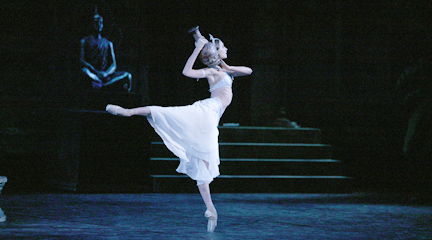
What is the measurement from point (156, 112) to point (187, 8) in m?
6.69

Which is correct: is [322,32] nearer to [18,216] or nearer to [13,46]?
[13,46]

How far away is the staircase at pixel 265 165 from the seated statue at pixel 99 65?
1.10m

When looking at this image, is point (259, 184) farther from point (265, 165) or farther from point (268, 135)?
point (268, 135)

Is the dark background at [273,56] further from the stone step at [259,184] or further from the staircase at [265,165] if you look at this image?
the stone step at [259,184]

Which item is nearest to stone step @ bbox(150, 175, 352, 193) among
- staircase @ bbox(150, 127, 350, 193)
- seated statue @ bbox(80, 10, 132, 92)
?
staircase @ bbox(150, 127, 350, 193)

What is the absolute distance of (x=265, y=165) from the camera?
30.2ft

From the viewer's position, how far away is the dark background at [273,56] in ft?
33.3

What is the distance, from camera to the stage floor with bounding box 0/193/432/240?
4859 mm

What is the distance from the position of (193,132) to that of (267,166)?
4.19m

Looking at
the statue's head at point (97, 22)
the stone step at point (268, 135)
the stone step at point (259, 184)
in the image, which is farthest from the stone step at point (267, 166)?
the statue's head at point (97, 22)

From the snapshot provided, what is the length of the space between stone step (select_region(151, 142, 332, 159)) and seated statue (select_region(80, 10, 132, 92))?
3.61ft

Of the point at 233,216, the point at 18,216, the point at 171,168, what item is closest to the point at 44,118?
the point at 171,168

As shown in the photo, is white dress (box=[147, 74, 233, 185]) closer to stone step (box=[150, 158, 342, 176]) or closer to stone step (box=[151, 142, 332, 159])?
stone step (box=[150, 158, 342, 176])

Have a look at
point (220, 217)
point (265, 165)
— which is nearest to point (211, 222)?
point (220, 217)
